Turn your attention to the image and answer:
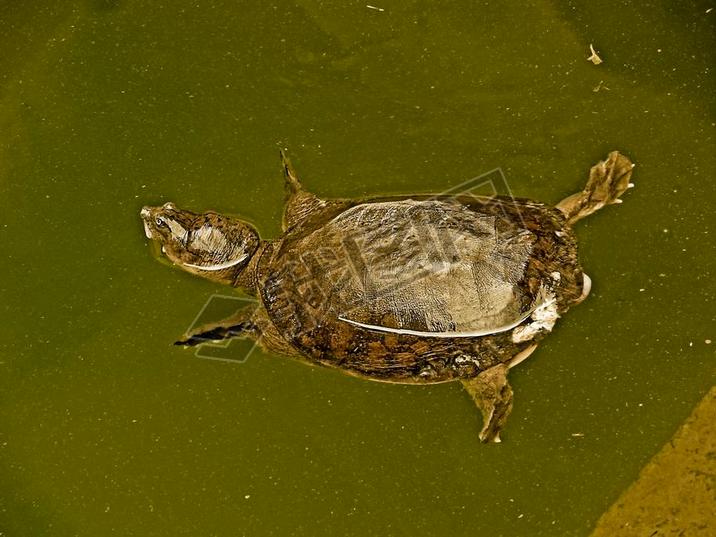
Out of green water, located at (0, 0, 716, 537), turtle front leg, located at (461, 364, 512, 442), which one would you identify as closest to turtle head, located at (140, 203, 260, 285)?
green water, located at (0, 0, 716, 537)

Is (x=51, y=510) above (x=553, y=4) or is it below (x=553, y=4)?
below

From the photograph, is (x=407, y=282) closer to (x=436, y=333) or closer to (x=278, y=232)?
(x=436, y=333)

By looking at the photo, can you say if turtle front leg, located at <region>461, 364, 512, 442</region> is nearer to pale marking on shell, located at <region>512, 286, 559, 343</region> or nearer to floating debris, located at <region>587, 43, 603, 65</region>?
pale marking on shell, located at <region>512, 286, 559, 343</region>

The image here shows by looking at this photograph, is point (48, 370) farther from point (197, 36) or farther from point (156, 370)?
point (197, 36)

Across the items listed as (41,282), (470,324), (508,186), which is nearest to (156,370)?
(41,282)

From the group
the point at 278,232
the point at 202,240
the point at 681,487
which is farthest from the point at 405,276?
the point at 681,487
